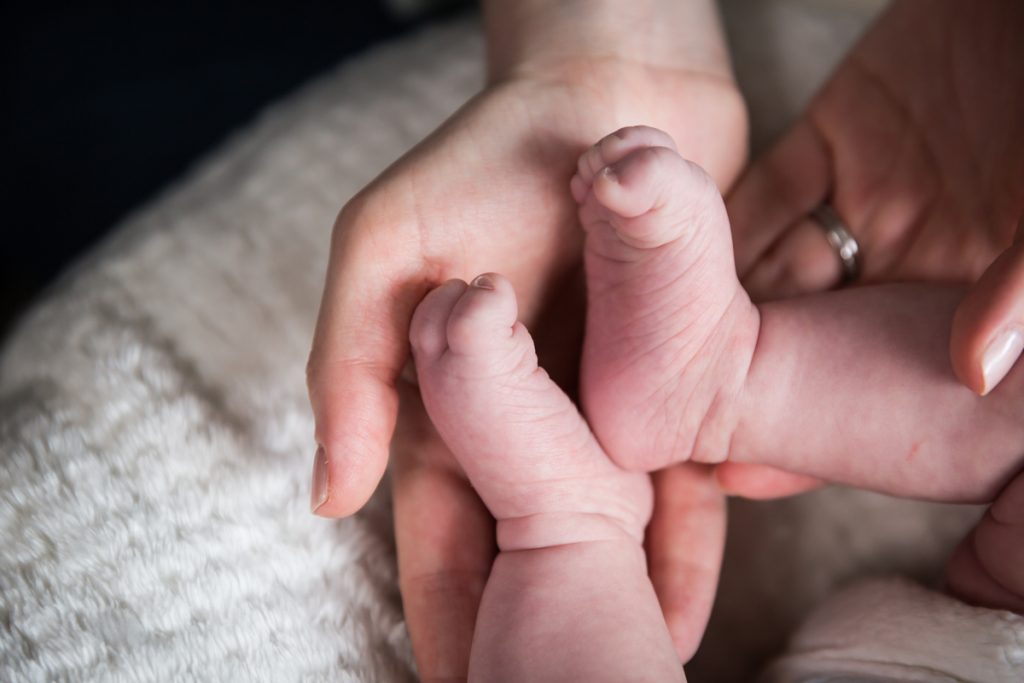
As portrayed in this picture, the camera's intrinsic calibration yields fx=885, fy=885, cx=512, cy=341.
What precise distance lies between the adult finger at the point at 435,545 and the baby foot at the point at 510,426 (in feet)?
0.15

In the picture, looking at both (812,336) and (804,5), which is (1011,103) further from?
(804,5)

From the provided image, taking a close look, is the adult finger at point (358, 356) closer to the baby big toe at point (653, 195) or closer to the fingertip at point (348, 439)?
the fingertip at point (348, 439)

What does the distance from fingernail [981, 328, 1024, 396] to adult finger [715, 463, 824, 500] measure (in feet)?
0.82

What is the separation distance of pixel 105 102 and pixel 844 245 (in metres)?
1.43

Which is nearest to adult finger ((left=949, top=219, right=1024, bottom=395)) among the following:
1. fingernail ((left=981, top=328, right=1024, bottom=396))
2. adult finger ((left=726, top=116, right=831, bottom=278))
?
fingernail ((left=981, top=328, right=1024, bottom=396))

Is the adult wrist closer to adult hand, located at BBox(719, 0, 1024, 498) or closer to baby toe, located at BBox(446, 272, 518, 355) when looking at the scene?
adult hand, located at BBox(719, 0, 1024, 498)

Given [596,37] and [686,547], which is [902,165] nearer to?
[596,37]

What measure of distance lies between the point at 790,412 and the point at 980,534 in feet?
0.70

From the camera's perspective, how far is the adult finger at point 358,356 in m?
0.74

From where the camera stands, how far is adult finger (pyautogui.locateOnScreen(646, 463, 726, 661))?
0.88 metres

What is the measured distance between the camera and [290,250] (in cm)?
113

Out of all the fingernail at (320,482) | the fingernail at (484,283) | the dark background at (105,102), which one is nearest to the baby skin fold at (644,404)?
the fingernail at (484,283)

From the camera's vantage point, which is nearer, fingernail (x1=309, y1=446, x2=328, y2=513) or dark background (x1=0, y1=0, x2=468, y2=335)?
fingernail (x1=309, y1=446, x2=328, y2=513)

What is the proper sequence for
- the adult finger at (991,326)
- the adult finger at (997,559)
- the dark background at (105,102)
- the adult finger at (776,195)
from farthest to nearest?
the dark background at (105,102) → the adult finger at (776,195) → the adult finger at (997,559) → the adult finger at (991,326)
